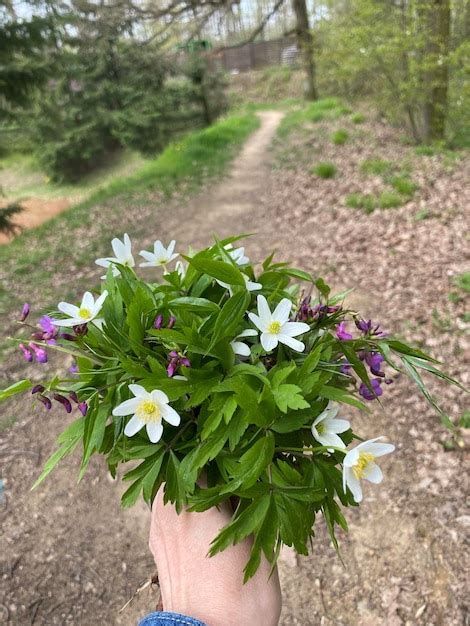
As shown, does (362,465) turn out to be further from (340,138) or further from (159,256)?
(340,138)

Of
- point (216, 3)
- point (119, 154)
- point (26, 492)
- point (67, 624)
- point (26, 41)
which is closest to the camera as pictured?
point (67, 624)

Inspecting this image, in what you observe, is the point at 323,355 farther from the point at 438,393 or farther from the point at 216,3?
the point at 216,3

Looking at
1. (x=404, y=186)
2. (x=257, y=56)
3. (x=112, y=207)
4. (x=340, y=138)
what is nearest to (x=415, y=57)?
→ (x=340, y=138)

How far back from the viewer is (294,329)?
1.31m

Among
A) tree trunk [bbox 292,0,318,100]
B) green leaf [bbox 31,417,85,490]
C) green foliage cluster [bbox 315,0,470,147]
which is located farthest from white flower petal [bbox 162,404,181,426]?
tree trunk [bbox 292,0,318,100]

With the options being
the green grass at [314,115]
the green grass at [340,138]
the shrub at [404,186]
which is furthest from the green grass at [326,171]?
the green grass at [314,115]

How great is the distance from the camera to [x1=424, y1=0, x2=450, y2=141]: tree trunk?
8234 mm

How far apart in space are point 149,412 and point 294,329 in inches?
17.7

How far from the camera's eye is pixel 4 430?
4.08m

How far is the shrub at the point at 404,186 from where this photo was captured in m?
6.64

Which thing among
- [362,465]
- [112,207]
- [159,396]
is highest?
[159,396]

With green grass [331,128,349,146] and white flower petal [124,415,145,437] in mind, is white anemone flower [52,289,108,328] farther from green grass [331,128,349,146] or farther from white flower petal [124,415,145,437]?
green grass [331,128,349,146]

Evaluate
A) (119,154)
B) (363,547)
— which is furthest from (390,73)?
(119,154)

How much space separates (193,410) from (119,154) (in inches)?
936
